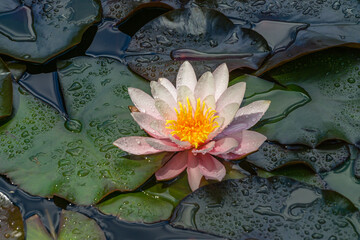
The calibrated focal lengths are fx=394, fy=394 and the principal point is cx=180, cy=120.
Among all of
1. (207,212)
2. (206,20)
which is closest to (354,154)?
(207,212)

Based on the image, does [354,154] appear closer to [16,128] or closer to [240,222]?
[240,222]

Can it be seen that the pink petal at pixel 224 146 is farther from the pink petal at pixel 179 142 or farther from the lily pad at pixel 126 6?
the lily pad at pixel 126 6

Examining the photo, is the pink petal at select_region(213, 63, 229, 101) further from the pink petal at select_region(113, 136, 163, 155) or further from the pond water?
the pink petal at select_region(113, 136, 163, 155)

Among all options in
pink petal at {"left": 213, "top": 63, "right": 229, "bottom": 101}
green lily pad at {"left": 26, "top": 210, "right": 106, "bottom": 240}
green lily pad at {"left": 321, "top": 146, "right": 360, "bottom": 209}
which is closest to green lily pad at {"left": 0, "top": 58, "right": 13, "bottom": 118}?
green lily pad at {"left": 26, "top": 210, "right": 106, "bottom": 240}

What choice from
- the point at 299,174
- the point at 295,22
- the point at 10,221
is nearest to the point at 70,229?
the point at 10,221

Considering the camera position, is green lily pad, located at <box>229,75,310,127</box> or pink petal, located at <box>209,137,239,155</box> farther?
green lily pad, located at <box>229,75,310,127</box>

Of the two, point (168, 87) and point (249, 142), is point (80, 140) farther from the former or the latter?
point (249, 142)

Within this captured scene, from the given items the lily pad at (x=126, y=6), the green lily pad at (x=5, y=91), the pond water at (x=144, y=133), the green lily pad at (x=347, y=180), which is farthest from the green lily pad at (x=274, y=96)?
the green lily pad at (x=5, y=91)

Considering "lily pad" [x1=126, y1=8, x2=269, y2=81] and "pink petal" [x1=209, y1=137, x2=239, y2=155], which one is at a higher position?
"lily pad" [x1=126, y1=8, x2=269, y2=81]
